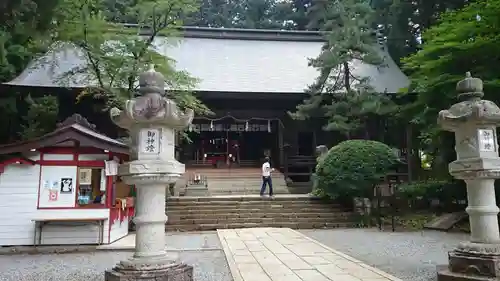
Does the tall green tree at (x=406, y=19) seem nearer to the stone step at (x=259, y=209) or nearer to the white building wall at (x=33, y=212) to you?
the stone step at (x=259, y=209)

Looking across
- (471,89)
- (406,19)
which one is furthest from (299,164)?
(471,89)

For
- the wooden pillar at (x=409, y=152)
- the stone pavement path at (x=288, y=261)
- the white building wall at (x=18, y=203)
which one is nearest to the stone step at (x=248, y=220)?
the stone pavement path at (x=288, y=261)

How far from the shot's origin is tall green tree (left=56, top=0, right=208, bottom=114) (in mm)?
11312

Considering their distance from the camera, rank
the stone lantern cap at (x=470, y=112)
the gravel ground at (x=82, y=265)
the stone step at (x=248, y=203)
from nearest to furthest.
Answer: the stone lantern cap at (x=470, y=112) → the gravel ground at (x=82, y=265) → the stone step at (x=248, y=203)

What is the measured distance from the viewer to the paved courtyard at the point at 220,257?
5.95m

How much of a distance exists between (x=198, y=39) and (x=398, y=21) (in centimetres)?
1167

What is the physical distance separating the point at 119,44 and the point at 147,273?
→ 381 inches

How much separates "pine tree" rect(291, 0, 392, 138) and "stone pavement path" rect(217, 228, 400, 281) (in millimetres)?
7298

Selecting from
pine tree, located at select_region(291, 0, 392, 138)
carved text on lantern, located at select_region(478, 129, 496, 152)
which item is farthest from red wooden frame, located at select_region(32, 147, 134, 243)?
pine tree, located at select_region(291, 0, 392, 138)

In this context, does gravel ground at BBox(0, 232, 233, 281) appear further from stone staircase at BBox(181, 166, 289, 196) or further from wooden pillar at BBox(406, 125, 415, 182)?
wooden pillar at BBox(406, 125, 415, 182)

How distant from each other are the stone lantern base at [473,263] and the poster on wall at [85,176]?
732 centimetres

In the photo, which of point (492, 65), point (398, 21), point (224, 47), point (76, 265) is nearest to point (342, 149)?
point (492, 65)

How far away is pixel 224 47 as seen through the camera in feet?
77.8

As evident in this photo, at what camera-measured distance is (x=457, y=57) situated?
984 cm
